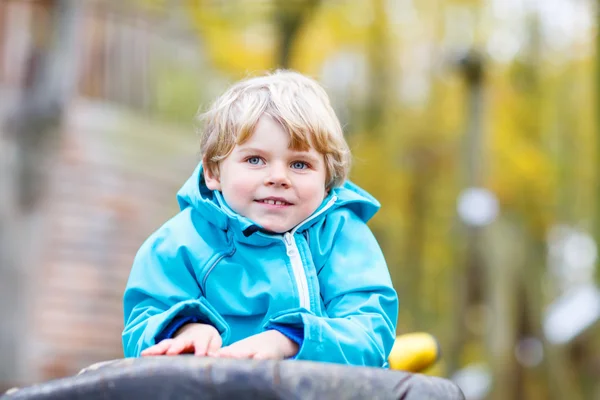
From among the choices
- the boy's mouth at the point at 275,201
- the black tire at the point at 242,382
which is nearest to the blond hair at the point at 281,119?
the boy's mouth at the point at 275,201

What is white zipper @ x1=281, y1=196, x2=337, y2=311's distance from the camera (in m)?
1.63

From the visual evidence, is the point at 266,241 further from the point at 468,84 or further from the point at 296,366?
the point at 468,84

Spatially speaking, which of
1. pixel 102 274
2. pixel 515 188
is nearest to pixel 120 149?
pixel 102 274

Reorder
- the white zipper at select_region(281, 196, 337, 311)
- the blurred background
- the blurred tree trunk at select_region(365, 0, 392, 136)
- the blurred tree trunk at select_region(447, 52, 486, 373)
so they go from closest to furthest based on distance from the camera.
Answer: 1. the white zipper at select_region(281, 196, 337, 311)
2. the blurred tree trunk at select_region(447, 52, 486, 373)
3. the blurred background
4. the blurred tree trunk at select_region(365, 0, 392, 136)

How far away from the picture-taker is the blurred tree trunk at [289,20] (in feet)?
30.3

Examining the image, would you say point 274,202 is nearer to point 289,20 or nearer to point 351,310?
point 351,310

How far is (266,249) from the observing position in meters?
1.68

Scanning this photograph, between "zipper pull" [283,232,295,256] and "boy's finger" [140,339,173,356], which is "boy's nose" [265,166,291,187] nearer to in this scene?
"zipper pull" [283,232,295,256]

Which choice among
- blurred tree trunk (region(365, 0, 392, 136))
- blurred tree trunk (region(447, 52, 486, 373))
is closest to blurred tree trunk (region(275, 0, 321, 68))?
blurred tree trunk (region(365, 0, 392, 136))

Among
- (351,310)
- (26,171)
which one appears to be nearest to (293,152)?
(351,310)

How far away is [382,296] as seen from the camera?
5.37 ft

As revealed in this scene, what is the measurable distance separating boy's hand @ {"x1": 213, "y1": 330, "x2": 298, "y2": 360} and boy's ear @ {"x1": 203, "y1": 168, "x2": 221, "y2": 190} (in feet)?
1.28

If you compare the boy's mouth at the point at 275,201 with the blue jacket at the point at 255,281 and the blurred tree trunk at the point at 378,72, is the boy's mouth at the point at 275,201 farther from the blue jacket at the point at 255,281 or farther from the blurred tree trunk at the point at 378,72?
the blurred tree trunk at the point at 378,72

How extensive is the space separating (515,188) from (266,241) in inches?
377
